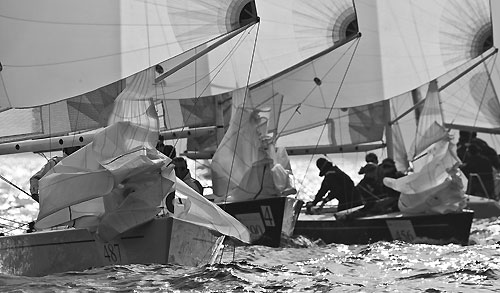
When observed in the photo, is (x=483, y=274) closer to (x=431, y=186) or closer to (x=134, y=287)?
(x=134, y=287)

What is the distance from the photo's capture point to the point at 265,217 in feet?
49.4

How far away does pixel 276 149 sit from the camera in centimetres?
1684

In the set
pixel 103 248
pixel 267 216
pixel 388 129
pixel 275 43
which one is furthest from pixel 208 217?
pixel 388 129

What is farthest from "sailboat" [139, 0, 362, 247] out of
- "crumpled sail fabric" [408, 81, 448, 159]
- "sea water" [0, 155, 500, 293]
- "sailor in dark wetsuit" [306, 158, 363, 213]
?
"crumpled sail fabric" [408, 81, 448, 159]

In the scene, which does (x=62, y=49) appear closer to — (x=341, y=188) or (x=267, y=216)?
(x=267, y=216)

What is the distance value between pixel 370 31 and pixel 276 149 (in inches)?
159

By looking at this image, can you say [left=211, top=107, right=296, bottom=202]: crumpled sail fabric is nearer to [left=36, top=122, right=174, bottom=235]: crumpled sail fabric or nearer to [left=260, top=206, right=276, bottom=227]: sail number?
[left=260, top=206, right=276, bottom=227]: sail number

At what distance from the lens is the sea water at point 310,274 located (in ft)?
31.9

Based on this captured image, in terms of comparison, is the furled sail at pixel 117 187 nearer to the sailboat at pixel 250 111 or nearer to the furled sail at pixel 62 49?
the furled sail at pixel 62 49

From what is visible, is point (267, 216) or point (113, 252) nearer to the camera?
point (113, 252)

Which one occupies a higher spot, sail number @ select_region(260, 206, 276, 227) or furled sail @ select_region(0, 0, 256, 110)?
furled sail @ select_region(0, 0, 256, 110)

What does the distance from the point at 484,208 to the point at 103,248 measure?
10516 mm

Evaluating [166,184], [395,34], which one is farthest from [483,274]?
[395,34]

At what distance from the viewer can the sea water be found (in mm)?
9711
